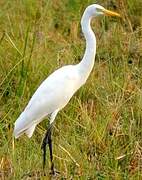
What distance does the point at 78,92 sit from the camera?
4566mm

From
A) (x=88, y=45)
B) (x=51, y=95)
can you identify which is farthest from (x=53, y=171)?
(x=88, y=45)

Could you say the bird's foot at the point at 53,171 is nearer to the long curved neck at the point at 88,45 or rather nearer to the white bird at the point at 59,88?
the white bird at the point at 59,88

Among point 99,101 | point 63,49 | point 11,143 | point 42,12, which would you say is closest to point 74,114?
point 99,101

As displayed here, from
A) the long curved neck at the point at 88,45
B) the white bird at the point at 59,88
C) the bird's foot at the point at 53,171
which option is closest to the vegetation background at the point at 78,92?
the bird's foot at the point at 53,171

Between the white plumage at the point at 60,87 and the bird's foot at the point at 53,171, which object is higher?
the white plumage at the point at 60,87

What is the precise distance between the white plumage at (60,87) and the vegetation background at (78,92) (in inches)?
6.7

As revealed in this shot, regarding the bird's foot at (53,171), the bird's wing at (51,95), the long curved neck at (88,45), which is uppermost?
the long curved neck at (88,45)

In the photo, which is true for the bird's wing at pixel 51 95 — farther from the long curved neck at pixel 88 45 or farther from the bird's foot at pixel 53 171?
the bird's foot at pixel 53 171

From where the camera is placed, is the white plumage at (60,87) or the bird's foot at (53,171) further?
the white plumage at (60,87)

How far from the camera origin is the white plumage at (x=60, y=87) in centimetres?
377

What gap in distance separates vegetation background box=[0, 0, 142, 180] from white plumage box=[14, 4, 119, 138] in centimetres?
17

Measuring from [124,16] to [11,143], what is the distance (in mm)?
2198

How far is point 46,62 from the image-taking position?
4734 millimetres

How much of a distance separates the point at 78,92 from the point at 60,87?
2.54 ft
